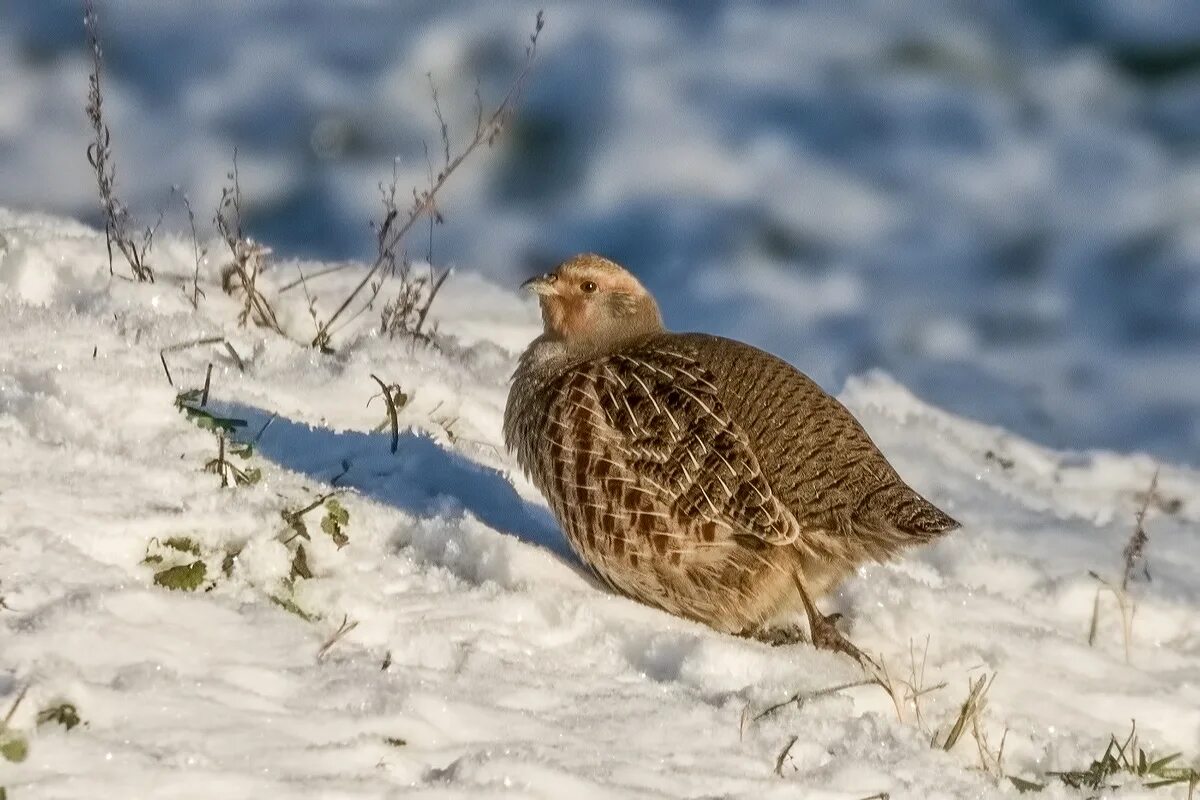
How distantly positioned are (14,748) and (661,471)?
1707mm

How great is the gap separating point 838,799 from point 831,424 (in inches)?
47.5

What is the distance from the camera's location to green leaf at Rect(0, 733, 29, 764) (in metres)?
2.13

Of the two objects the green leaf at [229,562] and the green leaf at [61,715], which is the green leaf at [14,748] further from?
the green leaf at [229,562]

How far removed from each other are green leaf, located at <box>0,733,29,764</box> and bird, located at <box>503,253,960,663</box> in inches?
63.6

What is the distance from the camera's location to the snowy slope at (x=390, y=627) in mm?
2367

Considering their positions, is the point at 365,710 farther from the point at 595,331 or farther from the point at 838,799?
the point at 595,331

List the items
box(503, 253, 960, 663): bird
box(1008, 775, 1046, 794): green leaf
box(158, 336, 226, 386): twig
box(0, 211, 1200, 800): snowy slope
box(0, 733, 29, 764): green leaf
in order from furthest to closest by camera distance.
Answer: box(158, 336, 226, 386): twig < box(503, 253, 960, 663): bird < box(1008, 775, 1046, 794): green leaf < box(0, 211, 1200, 800): snowy slope < box(0, 733, 29, 764): green leaf

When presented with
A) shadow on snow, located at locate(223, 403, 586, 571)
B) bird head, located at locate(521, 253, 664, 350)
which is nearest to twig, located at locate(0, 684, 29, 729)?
shadow on snow, located at locate(223, 403, 586, 571)

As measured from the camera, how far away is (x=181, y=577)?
293 centimetres

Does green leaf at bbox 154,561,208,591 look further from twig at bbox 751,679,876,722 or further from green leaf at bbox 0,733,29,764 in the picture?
twig at bbox 751,679,876,722

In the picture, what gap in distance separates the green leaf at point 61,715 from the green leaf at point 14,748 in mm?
62

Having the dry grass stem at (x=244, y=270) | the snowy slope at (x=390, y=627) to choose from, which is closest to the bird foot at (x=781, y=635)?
the snowy slope at (x=390, y=627)

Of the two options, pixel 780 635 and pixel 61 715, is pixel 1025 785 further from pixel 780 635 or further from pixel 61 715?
pixel 61 715

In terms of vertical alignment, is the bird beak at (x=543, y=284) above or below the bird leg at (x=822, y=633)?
above
